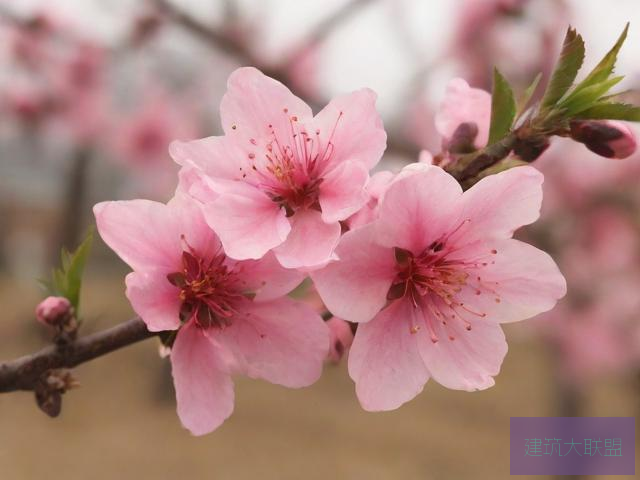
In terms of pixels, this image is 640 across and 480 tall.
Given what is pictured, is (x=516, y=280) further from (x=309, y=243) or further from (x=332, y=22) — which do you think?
(x=332, y=22)

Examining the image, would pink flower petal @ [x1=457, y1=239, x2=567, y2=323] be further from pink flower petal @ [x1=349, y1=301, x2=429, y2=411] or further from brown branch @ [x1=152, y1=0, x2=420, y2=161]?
brown branch @ [x1=152, y1=0, x2=420, y2=161]

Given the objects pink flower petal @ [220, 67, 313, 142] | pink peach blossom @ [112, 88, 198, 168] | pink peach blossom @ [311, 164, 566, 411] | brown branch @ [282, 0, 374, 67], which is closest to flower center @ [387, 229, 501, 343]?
pink peach blossom @ [311, 164, 566, 411]

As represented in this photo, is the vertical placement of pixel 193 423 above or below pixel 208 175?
below

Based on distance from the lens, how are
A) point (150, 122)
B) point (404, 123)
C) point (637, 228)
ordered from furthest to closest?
point (404, 123) < point (150, 122) < point (637, 228)

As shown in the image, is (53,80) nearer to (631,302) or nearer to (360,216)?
(360,216)

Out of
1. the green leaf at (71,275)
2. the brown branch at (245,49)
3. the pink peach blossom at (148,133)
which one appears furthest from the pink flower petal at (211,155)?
the pink peach blossom at (148,133)

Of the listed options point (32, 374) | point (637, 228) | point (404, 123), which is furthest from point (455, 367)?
point (404, 123)

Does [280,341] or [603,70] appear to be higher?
[603,70]

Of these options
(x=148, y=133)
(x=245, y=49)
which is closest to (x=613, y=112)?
(x=245, y=49)
